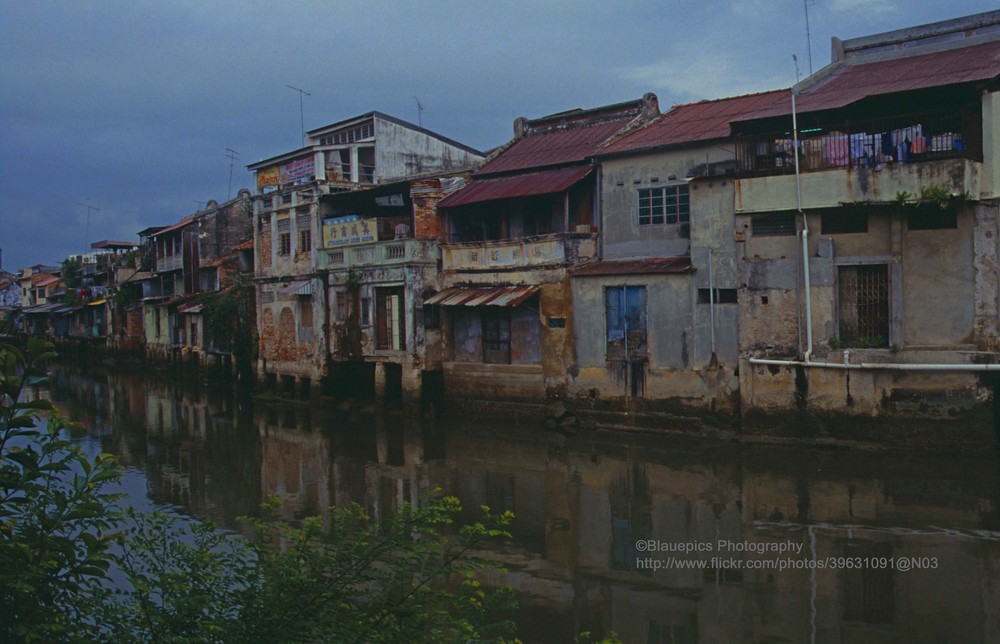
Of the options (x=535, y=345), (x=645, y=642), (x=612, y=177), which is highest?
(x=612, y=177)

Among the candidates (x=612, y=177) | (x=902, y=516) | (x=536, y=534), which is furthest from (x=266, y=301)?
(x=902, y=516)

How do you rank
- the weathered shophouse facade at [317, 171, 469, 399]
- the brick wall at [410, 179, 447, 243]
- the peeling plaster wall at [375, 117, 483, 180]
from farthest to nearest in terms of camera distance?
the peeling plaster wall at [375, 117, 483, 180]
the brick wall at [410, 179, 447, 243]
the weathered shophouse facade at [317, 171, 469, 399]

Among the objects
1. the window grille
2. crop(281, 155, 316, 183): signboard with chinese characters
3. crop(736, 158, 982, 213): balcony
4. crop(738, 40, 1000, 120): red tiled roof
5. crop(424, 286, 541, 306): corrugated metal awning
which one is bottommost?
the window grille

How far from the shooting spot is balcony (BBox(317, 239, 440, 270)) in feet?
93.9

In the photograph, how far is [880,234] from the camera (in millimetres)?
19438

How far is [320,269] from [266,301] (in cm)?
517

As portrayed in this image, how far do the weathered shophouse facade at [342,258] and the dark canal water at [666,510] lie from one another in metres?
4.02

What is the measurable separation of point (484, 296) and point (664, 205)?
6175 mm

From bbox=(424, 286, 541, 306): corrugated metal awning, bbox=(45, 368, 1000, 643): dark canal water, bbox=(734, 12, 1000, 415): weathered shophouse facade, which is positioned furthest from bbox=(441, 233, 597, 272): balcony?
bbox=(734, 12, 1000, 415): weathered shophouse facade

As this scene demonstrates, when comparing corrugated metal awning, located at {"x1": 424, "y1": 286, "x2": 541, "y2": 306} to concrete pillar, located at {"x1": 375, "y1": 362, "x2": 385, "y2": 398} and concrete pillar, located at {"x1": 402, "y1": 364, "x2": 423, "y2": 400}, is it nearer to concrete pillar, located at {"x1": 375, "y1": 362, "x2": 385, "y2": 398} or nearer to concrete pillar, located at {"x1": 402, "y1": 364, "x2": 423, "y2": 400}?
concrete pillar, located at {"x1": 402, "y1": 364, "x2": 423, "y2": 400}

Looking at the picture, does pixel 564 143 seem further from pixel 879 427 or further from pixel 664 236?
pixel 879 427

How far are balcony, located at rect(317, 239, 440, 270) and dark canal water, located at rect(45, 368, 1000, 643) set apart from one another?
17.0ft

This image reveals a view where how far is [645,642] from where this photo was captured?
35.6ft

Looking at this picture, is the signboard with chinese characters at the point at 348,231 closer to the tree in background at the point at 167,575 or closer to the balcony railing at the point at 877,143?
the balcony railing at the point at 877,143
